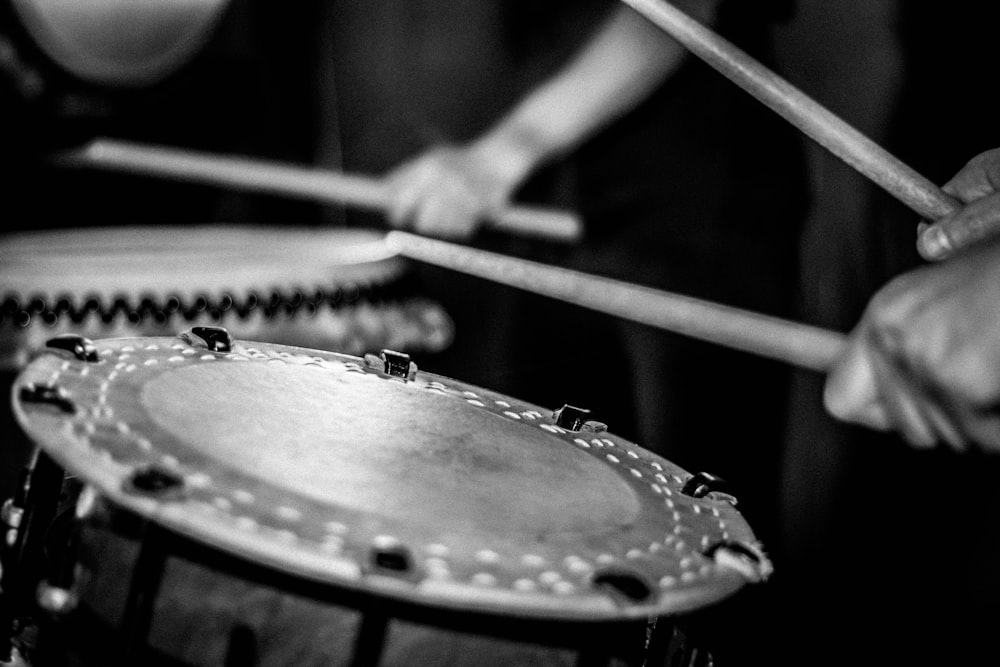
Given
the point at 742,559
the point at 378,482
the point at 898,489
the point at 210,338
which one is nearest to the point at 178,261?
the point at 210,338

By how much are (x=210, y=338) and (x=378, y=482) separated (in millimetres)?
253

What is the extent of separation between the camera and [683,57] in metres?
1.70

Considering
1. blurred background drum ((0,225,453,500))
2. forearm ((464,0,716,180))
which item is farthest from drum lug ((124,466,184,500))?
forearm ((464,0,716,180))

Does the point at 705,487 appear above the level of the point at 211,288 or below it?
above

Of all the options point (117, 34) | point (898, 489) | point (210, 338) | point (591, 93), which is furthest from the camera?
point (591, 93)

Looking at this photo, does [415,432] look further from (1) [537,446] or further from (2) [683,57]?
(2) [683,57]

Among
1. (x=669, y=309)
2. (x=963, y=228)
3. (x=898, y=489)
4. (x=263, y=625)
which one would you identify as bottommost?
(x=898, y=489)

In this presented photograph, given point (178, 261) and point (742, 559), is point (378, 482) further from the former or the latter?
point (178, 261)

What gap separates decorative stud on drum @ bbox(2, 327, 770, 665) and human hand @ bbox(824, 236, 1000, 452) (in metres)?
0.12

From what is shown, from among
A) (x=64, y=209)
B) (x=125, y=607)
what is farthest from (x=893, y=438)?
(x=64, y=209)

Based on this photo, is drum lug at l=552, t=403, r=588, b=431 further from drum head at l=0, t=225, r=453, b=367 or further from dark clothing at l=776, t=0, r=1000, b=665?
dark clothing at l=776, t=0, r=1000, b=665

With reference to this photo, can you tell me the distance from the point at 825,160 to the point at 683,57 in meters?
0.35

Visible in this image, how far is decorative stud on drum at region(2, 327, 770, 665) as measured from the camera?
0.49 m

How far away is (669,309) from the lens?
79 cm
